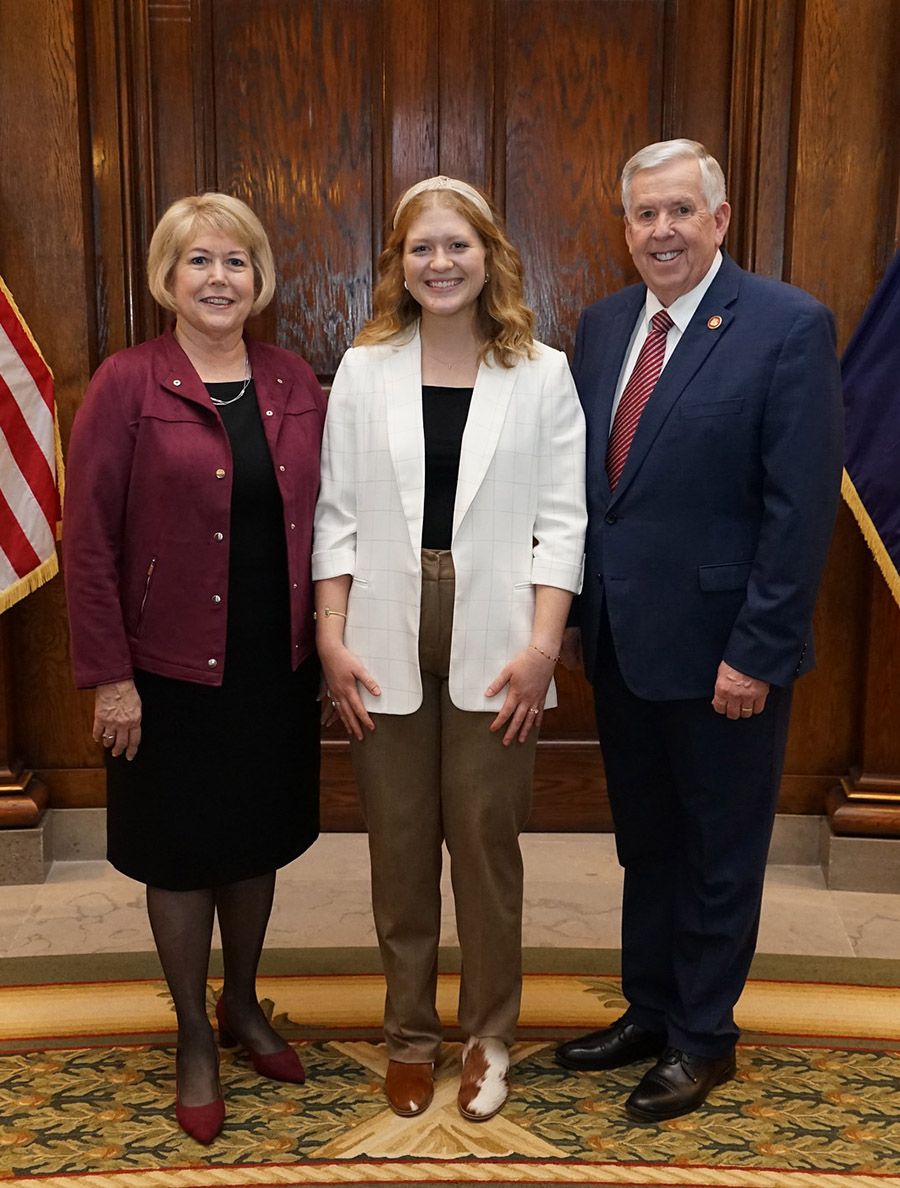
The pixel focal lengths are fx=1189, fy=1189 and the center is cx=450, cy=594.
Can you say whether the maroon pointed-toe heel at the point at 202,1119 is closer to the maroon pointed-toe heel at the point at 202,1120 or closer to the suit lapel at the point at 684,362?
the maroon pointed-toe heel at the point at 202,1120

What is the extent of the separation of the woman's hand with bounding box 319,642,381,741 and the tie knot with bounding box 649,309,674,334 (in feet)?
2.65

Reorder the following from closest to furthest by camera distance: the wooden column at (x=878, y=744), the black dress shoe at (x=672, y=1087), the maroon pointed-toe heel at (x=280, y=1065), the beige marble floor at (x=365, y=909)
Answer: the black dress shoe at (x=672, y=1087), the maroon pointed-toe heel at (x=280, y=1065), the beige marble floor at (x=365, y=909), the wooden column at (x=878, y=744)

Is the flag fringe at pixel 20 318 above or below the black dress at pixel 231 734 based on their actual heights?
above

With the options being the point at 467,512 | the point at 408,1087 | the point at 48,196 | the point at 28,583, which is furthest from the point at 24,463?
the point at 408,1087

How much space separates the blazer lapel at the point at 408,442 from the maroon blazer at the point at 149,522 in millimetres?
204

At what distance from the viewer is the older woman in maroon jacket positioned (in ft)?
6.73

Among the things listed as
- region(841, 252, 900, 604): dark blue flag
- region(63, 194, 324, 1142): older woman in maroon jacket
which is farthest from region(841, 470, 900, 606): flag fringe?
region(63, 194, 324, 1142): older woman in maroon jacket

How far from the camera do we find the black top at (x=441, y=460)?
2.10 metres

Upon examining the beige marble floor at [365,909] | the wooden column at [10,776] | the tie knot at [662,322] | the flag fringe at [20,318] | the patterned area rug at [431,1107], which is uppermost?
the flag fringe at [20,318]

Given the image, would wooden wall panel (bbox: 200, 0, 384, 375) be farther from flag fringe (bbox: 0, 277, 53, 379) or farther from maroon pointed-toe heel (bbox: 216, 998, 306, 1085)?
maroon pointed-toe heel (bbox: 216, 998, 306, 1085)

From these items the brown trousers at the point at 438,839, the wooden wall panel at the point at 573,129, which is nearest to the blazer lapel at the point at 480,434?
the brown trousers at the point at 438,839

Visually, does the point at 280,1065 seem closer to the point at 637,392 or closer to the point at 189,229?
the point at 637,392

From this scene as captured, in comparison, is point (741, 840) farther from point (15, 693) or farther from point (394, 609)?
point (15, 693)

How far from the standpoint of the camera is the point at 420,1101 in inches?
88.7
